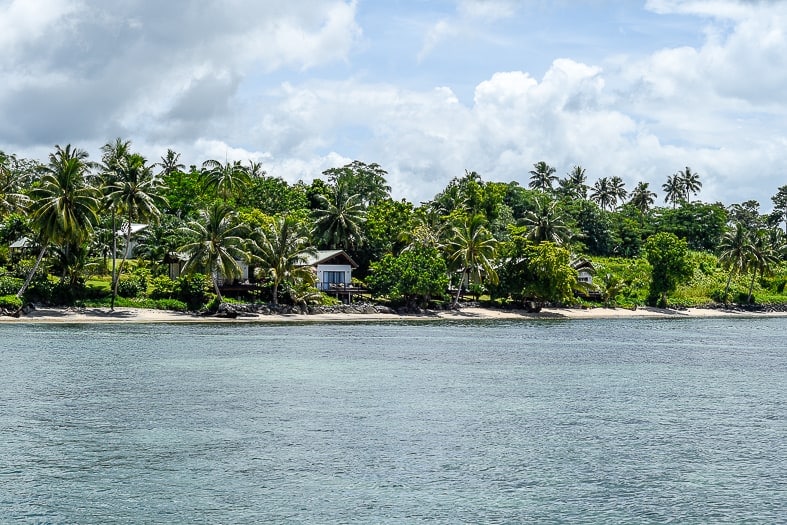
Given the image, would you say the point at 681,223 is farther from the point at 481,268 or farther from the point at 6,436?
the point at 6,436

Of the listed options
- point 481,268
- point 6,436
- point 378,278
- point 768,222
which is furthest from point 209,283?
point 768,222

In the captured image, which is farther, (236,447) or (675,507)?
(236,447)

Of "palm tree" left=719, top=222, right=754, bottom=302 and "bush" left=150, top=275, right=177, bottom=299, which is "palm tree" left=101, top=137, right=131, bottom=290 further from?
"palm tree" left=719, top=222, right=754, bottom=302

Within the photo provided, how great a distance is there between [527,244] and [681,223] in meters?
58.6

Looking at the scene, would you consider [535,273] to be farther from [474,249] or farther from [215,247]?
[215,247]

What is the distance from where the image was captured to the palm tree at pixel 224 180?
103312 mm

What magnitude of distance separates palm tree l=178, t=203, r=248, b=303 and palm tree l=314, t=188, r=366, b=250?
1975 centimetres

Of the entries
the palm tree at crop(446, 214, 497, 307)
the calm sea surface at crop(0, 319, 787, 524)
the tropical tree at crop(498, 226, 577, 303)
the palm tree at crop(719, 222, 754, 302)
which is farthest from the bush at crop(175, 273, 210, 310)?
the palm tree at crop(719, 222, 754, 302)

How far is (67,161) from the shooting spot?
71312 mm

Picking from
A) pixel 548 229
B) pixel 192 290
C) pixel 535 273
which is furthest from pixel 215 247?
pixel 548 229

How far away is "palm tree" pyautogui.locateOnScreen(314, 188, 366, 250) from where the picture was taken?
95.6 m

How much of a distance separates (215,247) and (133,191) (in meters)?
8.56

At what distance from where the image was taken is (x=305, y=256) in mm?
80375

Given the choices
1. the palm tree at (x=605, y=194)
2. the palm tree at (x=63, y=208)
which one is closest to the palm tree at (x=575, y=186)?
the palm tree at (x=605, y=194)
